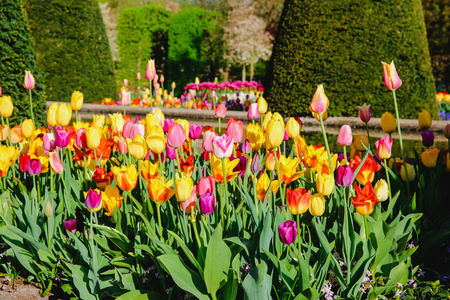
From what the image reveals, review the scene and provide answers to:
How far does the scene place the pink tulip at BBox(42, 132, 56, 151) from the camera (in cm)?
214

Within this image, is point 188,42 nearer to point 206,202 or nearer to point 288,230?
point 206,202

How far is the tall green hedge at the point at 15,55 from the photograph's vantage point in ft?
14.0

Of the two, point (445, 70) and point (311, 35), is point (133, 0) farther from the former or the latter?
point (311, 35)

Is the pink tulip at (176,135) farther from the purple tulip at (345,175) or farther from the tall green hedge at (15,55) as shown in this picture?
the tall green hedge at (15,55)

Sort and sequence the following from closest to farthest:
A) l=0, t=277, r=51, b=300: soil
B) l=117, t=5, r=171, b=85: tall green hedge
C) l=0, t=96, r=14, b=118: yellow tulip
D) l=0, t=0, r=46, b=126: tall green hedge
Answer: l=0, t=277, r=51, b=300: soil → l=0, t=96, r=14, b=118: yellow tulip → l=0, t=0, r=46, b=126: tall green hedge → l=117, t=5, r=171, b=85: tall green hedge

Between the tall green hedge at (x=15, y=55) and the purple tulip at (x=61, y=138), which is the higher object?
the tall green hedge at (x=15, y=55)

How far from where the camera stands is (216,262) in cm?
148

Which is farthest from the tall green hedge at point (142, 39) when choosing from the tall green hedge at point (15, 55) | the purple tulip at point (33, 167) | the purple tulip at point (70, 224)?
the purple tulip at point (70, 224)

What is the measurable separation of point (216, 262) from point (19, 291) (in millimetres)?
1142

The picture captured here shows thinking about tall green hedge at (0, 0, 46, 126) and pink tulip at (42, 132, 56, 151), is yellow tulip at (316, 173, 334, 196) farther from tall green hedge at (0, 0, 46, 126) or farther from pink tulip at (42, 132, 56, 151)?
tall green hedge at (0, 0, 46, 126)

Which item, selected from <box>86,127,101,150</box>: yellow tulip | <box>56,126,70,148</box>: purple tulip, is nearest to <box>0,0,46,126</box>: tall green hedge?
<box>56,126,70,148</box>: purple tulip

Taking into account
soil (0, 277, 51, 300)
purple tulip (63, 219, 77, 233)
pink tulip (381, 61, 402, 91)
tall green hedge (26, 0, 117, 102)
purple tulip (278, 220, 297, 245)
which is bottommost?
soil (0, 277, 51, 300)

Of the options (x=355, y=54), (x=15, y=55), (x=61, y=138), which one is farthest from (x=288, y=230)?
(x=355, y=54)

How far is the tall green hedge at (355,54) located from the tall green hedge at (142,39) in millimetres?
11680
